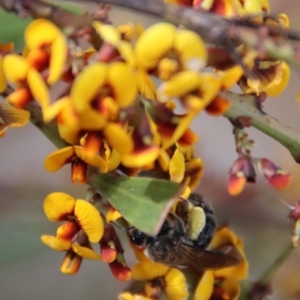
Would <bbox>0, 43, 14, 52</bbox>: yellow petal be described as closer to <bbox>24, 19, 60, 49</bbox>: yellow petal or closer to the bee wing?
<bbox>24, 19, 60, 49</bbox>: yellow petal

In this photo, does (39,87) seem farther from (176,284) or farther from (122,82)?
(176,284)

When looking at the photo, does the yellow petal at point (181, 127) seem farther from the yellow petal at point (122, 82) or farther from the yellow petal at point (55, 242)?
the yellow petal at point (55, 242)

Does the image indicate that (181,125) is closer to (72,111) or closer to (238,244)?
(72,111)

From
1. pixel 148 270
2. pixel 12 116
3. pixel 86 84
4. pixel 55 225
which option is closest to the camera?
pixel 86 84

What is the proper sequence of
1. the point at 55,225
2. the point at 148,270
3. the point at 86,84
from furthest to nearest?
the point at 55,225
the point at 148,270
the point at 86,84

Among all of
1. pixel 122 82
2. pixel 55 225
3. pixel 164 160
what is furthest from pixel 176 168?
pixel 55 225

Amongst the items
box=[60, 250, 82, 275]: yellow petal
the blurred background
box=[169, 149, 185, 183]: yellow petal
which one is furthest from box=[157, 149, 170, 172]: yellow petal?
the blurred background

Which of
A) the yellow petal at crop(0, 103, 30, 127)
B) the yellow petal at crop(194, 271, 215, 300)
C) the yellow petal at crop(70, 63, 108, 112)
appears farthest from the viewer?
the yellow petal at crop(194, 271, 215, 300)
